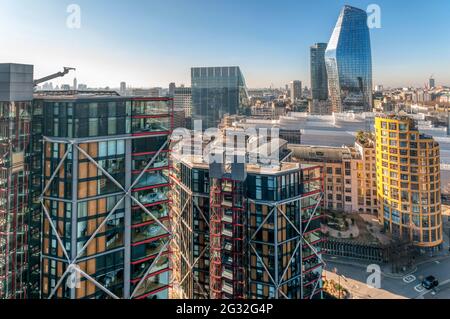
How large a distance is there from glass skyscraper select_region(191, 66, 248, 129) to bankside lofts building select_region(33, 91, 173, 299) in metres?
48.3

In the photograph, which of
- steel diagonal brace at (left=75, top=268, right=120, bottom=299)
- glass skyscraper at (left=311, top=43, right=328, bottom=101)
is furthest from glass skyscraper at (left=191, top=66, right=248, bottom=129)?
steel diagonal brace at (left=75, top=268, right=120, bottom=299)

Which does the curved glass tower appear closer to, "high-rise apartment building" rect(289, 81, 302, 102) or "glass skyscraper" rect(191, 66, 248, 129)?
"glass skyscraper" rect(191, 66, 248, 129)

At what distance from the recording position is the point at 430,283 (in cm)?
1781

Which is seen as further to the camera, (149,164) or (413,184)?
(413,184)

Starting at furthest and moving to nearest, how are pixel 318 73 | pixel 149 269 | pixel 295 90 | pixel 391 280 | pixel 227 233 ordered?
1. pixel 295 90
2. pixel 318 73
3. pixel 391 280
4. pixel 227 233
5. pixel 149 269

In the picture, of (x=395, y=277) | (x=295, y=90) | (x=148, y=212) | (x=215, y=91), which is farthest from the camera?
(x=295, y=90)

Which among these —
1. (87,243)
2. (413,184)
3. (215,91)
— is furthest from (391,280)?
(215,91)

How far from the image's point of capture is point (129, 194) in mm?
9984

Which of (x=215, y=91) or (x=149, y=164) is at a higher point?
(x=215, y=91)

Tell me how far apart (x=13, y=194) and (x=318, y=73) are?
95503 mm

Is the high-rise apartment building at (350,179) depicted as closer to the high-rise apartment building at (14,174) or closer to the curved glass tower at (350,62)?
the high-rise apartment building at (14,174)

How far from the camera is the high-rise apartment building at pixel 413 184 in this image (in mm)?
22016

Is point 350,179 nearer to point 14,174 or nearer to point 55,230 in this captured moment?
point 55,230
